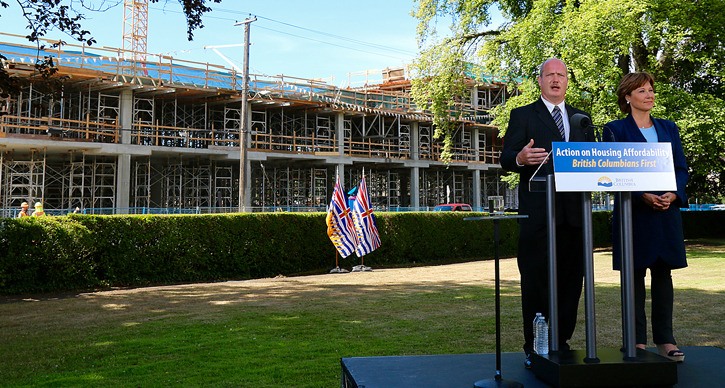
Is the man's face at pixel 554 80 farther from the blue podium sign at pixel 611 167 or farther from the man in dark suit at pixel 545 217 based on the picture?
the blue podium sign at pixel 611 167

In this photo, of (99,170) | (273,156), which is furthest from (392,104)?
(99,170)

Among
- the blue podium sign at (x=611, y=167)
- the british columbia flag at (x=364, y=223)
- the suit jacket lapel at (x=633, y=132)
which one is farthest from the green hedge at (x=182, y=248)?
the blue podium sign at (x=611, y=167)

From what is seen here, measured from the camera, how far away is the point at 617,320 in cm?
710

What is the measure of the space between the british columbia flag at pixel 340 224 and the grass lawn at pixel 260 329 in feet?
13.2

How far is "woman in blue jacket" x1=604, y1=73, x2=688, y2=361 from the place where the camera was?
3656 mm

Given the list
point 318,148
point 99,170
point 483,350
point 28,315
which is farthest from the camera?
point 318,148

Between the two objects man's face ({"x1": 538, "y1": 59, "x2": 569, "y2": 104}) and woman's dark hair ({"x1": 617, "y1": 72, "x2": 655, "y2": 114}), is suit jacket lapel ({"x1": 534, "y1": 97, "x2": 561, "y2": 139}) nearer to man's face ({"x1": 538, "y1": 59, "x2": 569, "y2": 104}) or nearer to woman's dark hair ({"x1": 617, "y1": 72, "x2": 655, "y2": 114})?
man's face ({"x1": 538, "y1": 59, "x2": 569, "y2": 104})

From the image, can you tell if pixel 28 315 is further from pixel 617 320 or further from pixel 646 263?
pixel 646 263

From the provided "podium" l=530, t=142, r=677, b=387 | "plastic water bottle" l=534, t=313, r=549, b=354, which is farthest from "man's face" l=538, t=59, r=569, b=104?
"plastic water bottle" l=534, t=313, r=549, b=354

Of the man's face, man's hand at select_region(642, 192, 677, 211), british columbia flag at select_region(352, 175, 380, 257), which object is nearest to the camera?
man's hand at select_region(642, 192, 677, 211)

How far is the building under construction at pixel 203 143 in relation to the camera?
28797 millimetres

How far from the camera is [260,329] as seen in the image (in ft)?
23.1

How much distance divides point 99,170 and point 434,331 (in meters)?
29.5

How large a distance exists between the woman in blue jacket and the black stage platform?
251mm
